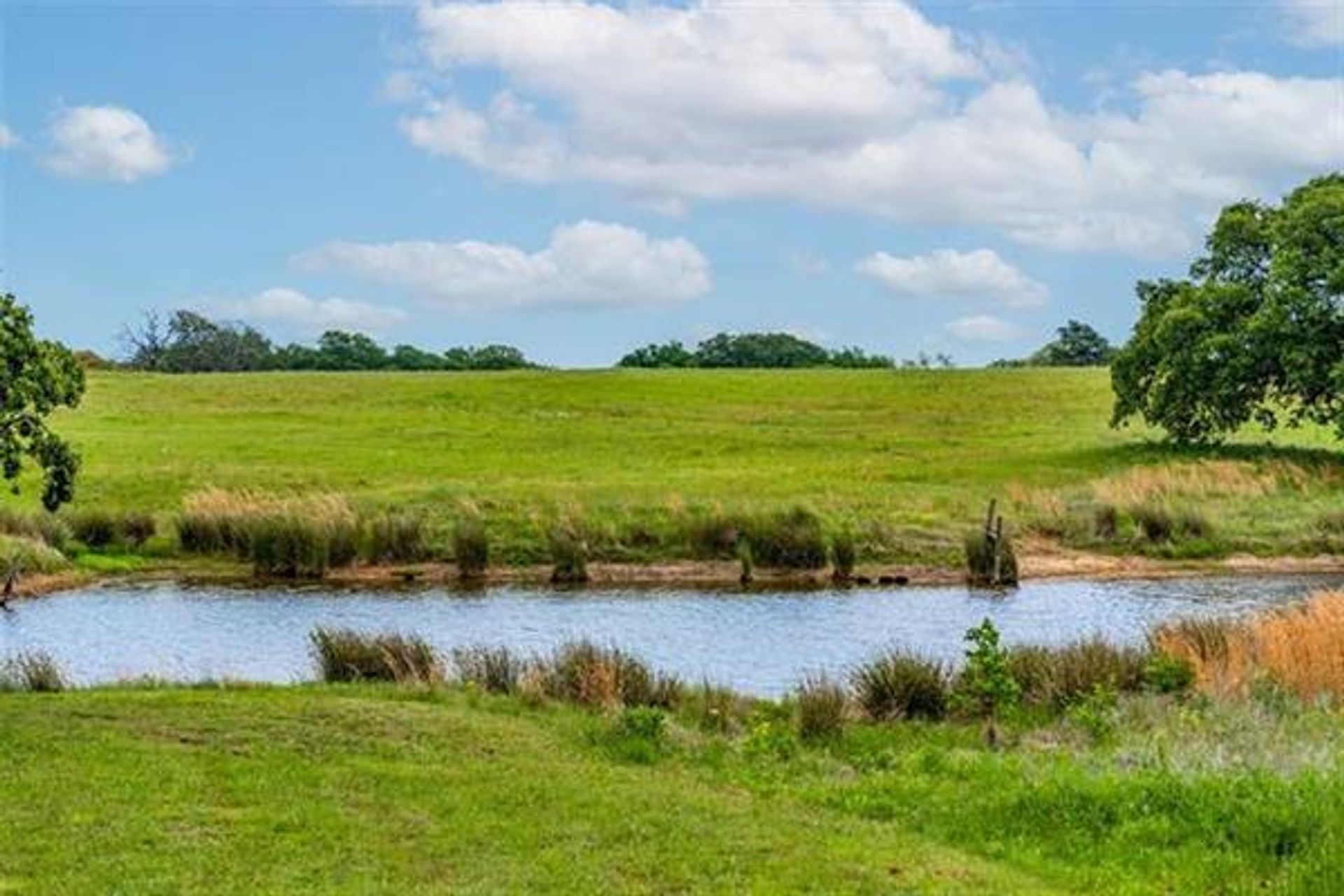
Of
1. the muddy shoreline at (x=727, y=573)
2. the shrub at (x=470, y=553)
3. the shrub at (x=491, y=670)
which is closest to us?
the shrub at (x=491, y=670)

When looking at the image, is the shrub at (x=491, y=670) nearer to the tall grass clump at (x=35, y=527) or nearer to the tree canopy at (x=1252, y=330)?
the tall grass clump at (x=35, y=527)

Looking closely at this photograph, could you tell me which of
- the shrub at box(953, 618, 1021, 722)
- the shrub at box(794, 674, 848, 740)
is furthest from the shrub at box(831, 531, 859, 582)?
the shrub at box(794, 674, 848, 740)

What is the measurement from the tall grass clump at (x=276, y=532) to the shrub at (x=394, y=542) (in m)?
0.49

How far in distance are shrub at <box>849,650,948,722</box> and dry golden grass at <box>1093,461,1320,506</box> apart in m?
34.2

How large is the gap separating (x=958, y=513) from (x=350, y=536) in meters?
19.9

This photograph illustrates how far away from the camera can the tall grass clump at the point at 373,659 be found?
2453cm

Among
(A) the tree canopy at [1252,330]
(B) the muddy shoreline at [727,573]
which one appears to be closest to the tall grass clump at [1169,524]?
(B) the muddy shoreline at [727,573]

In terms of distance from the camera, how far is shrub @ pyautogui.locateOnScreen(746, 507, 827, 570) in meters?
49.4

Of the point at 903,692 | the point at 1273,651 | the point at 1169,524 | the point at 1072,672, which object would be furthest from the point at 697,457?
the point at 1273,651

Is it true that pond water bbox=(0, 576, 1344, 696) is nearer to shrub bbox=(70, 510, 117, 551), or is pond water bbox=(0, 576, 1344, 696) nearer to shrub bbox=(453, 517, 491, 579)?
shrub bbox=(453, 517, 491, 579)

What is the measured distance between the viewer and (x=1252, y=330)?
62.6m

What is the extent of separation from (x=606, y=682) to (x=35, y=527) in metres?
34.3

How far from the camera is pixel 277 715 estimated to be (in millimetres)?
19156

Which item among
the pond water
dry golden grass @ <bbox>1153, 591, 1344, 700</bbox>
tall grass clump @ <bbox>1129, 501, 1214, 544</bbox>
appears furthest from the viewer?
tall grass clump @ <bbox>1129, 501, 1214, 544</bbox>
